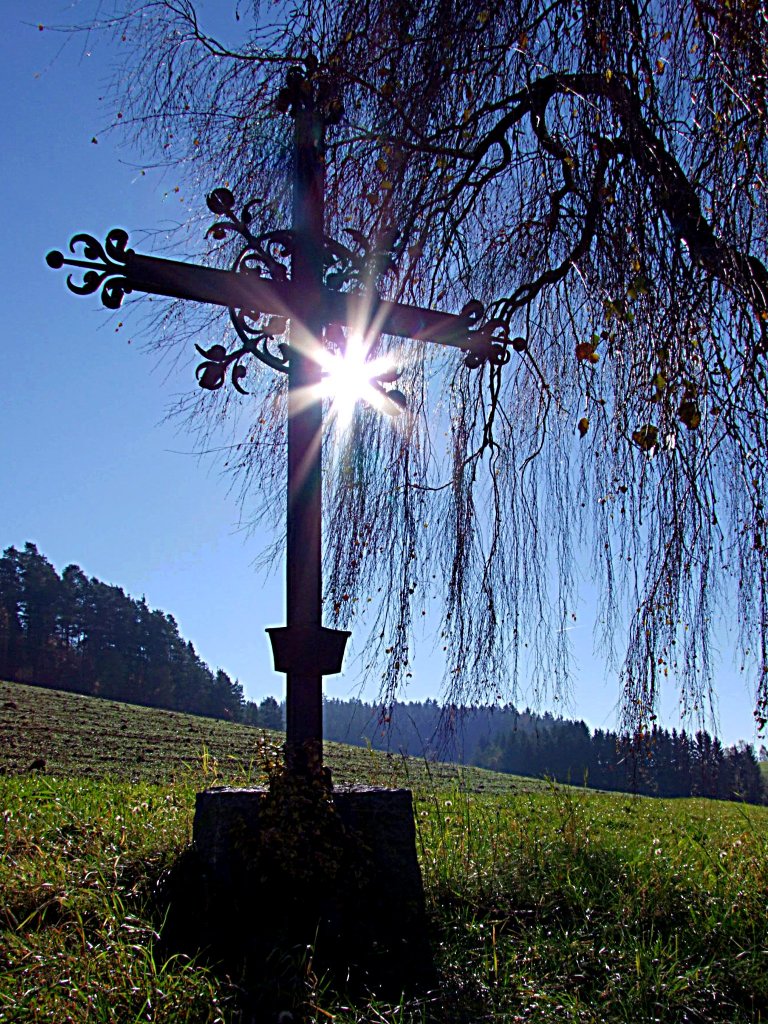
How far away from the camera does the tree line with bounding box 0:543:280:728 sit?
104 feet

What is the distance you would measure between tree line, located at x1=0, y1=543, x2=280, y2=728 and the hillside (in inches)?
640

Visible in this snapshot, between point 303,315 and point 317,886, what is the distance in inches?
92.5

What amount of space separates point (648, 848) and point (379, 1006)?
8.23 ft

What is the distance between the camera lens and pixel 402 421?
3.24 metres

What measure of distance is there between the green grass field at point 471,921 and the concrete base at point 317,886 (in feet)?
0.48

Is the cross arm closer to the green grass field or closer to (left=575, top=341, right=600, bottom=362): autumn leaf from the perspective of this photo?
(left=575, top=341, right=600, bottom=362): autumn leaf

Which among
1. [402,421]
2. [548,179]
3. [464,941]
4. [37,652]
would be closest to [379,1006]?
[464,941]

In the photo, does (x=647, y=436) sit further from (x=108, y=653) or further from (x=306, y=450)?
(x=108, y=653)

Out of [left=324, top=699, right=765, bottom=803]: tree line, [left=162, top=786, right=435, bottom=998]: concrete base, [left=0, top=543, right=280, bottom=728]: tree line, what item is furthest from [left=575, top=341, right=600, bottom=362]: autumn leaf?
[left=0, top=543, right=280, bottom=728]: tree line

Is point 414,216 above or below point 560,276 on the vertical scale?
above

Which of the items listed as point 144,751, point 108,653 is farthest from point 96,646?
point 144,751

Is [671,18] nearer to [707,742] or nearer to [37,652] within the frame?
[707,742]

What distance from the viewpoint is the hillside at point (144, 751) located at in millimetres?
4984

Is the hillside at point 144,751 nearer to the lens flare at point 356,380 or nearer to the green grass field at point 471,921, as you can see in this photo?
the green grass field at point 471,921
